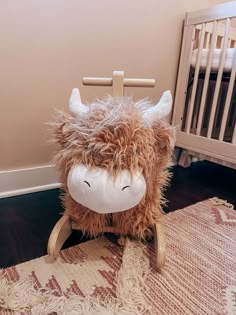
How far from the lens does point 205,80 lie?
1270 millimetres

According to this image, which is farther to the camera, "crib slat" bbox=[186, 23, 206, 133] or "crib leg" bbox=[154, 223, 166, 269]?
"crib slat" bbox=[186, 23, 206, 133]

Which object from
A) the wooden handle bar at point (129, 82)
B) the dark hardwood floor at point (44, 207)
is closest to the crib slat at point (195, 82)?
the dark hardwood floor at point (44, 207)

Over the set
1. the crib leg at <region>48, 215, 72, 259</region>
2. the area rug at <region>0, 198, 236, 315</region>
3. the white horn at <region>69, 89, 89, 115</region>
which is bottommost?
the area rug at <region>0, 198, 236, 315</region>

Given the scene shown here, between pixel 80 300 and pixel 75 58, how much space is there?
3.00ft

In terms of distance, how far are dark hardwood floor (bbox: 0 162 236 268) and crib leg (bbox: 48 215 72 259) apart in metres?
0.04

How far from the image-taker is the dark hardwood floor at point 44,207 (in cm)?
76

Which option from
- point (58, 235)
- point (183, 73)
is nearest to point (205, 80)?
point (183, 73)

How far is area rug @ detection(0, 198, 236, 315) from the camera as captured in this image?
1.86 ft

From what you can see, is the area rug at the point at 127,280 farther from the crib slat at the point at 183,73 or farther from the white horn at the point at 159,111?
the crib slat at the point at 183,73

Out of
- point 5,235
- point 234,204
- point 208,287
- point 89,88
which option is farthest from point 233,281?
point 89,88

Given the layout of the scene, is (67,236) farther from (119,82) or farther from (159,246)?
(119,82)

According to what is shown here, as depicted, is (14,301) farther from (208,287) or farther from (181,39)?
(181,39)

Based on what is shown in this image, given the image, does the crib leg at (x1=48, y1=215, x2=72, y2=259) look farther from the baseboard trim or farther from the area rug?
the baseboard trim

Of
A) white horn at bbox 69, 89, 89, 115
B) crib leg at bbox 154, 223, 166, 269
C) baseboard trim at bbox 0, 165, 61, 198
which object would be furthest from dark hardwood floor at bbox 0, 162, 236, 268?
white horn at bbox 69, 89, 89, 115
